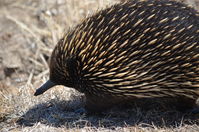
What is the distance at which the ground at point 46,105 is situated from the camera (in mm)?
4699

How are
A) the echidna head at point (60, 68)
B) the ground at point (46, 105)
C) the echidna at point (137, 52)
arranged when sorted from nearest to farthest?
the echidna at point (137, 52) < the echidna head at point (60, 68) < the ground at point (46, 105)

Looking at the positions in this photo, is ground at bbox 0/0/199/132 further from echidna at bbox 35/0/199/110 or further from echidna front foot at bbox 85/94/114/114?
echidna at bbox 35/0/199/110

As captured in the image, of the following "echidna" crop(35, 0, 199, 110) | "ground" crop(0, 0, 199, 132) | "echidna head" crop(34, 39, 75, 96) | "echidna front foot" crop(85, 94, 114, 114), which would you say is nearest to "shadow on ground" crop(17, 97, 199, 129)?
"ground" crop(0, 0, 199, 132)

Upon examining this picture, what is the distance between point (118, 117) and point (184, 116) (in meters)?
0.83

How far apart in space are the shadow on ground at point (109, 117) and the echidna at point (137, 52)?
37cm

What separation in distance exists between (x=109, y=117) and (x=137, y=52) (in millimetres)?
1112

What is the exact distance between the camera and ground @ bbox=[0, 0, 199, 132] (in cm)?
470

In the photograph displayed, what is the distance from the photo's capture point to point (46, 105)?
5.43 m

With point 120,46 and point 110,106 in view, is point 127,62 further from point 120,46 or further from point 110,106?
point 110,106

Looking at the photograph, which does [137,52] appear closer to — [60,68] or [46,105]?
[60,68]

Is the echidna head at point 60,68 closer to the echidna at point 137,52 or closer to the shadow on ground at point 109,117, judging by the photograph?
the echidna at point 137,52

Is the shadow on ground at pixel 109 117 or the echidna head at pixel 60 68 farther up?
the echidna head at pixel 60 68

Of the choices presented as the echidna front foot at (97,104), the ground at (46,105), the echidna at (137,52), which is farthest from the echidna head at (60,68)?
the ground at (46,105)

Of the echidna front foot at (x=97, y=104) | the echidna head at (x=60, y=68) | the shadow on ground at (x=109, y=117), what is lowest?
the shadow on ground at (x=109, y=117)
